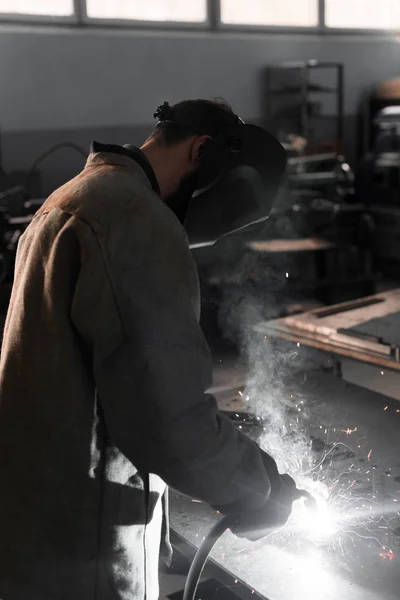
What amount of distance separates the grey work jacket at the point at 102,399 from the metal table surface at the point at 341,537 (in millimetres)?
349

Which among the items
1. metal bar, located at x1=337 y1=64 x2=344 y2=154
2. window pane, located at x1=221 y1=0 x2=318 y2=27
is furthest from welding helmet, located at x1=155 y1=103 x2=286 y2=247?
metal bar, located at x1=337 y1=64 x2=344 y2=154

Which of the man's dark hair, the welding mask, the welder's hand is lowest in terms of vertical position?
the welder's hand

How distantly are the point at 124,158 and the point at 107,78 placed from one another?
5292 mm

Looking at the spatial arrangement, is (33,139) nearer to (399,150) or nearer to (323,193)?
(323,193)

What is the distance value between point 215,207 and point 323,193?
500 cm

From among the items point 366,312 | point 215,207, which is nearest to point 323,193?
point 366,312

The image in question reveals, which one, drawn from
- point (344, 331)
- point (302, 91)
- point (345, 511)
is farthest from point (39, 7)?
point (345, 511)

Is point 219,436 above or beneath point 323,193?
above

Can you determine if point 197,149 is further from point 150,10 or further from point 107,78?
point 150,10

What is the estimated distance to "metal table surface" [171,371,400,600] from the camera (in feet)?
4.54

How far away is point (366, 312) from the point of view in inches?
107

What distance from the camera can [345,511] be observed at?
1.64 m

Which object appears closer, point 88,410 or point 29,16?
point 88,410

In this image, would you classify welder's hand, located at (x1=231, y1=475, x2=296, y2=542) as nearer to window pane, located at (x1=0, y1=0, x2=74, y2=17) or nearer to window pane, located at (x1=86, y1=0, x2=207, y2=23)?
window pane, located at (x1=0, y1=0, x2=74, y2=17)
